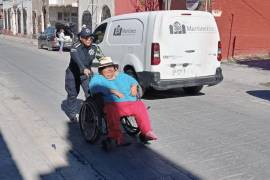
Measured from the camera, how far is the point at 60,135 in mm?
6480

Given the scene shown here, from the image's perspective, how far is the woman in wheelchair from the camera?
18.0 ft

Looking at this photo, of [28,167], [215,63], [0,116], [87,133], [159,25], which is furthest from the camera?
[215,63]

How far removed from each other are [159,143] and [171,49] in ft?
11.4

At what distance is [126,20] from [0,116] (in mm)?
3890

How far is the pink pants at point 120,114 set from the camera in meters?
5.45

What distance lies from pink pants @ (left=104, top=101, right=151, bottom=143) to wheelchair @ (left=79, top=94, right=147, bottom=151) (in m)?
0.12

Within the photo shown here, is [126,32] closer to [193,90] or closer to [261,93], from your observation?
[193,90]

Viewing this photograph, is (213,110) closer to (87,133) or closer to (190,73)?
(190,73)

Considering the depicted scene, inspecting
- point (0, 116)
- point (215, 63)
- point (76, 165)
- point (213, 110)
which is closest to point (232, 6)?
point (215, 63)

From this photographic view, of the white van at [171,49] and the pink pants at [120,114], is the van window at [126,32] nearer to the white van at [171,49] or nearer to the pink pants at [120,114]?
the white van at [171,49]

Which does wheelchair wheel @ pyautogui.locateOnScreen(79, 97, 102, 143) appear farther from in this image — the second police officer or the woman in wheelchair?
the second police officer

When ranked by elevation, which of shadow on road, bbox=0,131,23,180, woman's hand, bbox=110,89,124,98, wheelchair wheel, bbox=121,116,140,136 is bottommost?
shadow on road, bbox=0,131,23,180

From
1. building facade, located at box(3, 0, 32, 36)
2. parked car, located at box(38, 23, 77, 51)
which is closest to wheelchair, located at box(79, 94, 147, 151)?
parked car, located at box(38, 23, 77, 51)

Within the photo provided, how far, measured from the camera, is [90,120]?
19.6 ft
